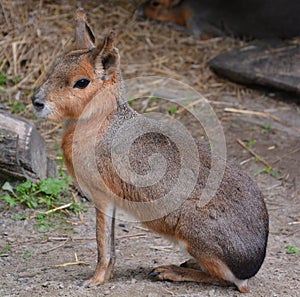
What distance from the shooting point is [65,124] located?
15.4ft

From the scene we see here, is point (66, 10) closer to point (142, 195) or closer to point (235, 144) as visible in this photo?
point (235, 144)

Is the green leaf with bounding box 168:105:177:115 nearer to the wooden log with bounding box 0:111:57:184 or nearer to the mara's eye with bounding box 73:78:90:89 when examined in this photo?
the wooden log with bounding box 0:111:57:184

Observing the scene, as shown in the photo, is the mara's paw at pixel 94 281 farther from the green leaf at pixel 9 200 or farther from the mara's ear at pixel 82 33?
the mara's ear at pixel 82 33

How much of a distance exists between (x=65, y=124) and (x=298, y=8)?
5.73 metres

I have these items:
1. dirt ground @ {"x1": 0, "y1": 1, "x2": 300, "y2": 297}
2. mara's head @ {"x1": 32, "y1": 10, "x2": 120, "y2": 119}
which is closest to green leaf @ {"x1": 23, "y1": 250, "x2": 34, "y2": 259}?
dirt ground @ {"x1": 0, "y1": 1, "x2": 300, "y2": 297}

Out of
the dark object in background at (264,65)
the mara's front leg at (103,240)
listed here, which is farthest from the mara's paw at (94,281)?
the dark object in background at (264,65)

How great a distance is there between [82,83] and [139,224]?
1875 mm

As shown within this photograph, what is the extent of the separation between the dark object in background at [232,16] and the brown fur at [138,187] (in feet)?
17.9

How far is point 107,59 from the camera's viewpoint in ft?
14.6

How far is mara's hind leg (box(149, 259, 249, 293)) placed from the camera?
4387mm

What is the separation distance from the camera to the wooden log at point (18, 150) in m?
5.62

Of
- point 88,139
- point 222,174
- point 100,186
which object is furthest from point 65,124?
point 222,174

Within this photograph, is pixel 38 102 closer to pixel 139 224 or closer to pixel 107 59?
pixel 107 59

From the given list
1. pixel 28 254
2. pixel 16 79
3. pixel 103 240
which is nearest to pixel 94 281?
pixel 103 240
